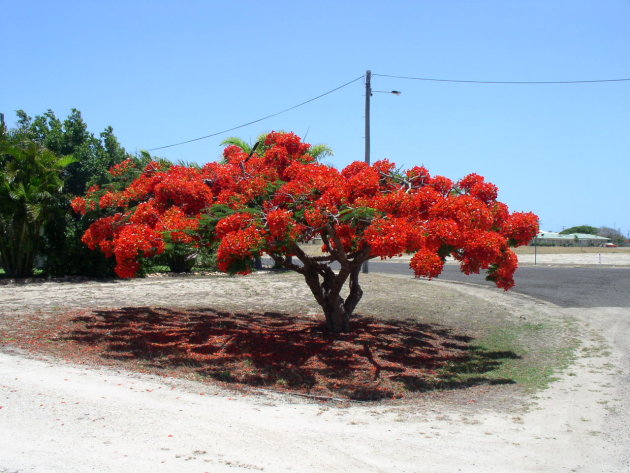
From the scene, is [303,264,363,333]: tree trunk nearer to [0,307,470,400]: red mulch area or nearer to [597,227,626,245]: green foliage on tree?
[0,307,470,400]: red mulch area

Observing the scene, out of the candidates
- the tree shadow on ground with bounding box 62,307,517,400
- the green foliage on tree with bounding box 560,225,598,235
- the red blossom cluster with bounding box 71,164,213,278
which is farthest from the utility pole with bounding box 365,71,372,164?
the green foliage on tree with bounding box 560,225,598,235

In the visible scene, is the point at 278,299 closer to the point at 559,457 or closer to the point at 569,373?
the point at 569,373

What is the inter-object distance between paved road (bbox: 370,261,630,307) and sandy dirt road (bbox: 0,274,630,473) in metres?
11.0

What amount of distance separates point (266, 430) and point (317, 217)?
3.46 meters

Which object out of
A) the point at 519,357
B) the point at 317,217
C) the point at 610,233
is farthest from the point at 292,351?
the point at 610,233

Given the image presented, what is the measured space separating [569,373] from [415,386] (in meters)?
2.81

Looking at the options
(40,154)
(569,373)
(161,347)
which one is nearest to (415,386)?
(569,373)

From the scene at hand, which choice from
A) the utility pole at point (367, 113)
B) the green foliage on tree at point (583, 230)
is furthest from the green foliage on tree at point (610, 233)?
the utility pole at point (367, 113)

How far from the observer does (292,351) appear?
34.1 ft

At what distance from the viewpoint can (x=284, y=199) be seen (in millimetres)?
9695

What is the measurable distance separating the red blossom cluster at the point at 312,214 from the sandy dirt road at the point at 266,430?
201 centimetres

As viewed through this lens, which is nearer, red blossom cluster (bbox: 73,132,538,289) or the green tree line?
red blossom cluster (bbox: 73,132,538,289)

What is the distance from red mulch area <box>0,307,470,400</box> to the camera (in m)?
8.78

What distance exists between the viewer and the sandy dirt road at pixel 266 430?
5145mm
